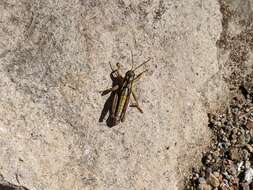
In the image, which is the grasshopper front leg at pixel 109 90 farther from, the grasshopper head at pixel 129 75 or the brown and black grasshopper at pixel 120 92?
the grasshopper head at pixel 129 75

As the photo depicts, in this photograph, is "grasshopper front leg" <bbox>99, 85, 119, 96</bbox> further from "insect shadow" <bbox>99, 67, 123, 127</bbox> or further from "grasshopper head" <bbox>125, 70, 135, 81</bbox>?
"grasshopper head" <bbox>125, 70, 135, 81</bbox>

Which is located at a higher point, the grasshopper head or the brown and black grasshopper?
the grasshopper head

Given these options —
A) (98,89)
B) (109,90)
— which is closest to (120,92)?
(109,90)

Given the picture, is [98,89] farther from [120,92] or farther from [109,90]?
[120,92]

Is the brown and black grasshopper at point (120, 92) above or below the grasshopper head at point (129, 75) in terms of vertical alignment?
below

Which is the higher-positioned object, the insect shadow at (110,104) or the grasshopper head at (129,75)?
the grasshopper head at (129,75)

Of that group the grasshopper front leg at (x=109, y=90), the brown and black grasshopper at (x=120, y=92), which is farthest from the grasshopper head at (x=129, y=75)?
the grasshopper front leg at (x=109, y=90)

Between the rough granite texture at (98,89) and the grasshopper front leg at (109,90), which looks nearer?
the rough granite texture at (98,89)

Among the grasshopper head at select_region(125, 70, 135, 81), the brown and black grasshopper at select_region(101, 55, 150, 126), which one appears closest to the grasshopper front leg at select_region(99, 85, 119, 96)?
the brown and black grasshopper at select_region(101, 55, 150, 126)

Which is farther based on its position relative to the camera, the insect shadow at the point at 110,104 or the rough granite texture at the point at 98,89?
the insect shadow at the point at 110,104
